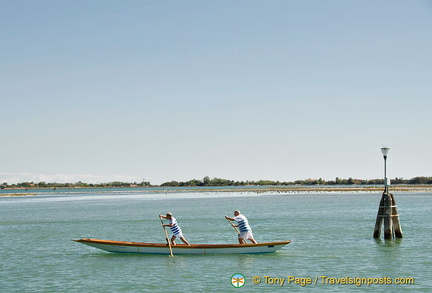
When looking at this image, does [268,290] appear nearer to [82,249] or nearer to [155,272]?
[155,272]

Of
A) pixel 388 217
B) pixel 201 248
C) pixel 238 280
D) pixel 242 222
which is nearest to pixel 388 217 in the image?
pixel 388 217

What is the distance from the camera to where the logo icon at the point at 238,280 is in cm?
2128

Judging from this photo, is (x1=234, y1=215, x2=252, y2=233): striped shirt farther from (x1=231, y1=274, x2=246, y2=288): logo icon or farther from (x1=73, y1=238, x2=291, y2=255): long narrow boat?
A: (x1=231, y1=274, x2=246, y2=288): logo icon

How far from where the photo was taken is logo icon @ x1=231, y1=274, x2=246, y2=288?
21.3 metres

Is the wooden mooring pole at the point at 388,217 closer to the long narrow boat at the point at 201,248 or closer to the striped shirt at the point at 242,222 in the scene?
the long narrow boat at the point at 201,248

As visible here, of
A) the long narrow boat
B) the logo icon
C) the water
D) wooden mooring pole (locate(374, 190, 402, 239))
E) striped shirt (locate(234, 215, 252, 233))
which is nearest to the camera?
the logo icon

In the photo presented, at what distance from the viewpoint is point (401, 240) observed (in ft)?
110

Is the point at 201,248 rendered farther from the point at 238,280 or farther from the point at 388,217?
the point at 388,217

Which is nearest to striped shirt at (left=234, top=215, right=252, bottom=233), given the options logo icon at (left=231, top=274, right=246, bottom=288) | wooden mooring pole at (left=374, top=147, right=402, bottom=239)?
logo icon at (left=231, top=274, right=246, bottom=288)

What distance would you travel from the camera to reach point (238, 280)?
2195cm

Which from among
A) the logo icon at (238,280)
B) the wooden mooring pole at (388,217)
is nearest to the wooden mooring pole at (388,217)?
the wooden mooring pole at (388,217)

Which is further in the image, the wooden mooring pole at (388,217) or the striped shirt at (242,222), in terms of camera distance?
the wooden mooring pole at (388,217)

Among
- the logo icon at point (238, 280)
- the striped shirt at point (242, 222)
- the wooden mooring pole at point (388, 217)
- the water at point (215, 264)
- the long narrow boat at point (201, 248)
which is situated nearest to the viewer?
the logo icon at point (238, 280)

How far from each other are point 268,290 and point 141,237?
20412 millimetres
